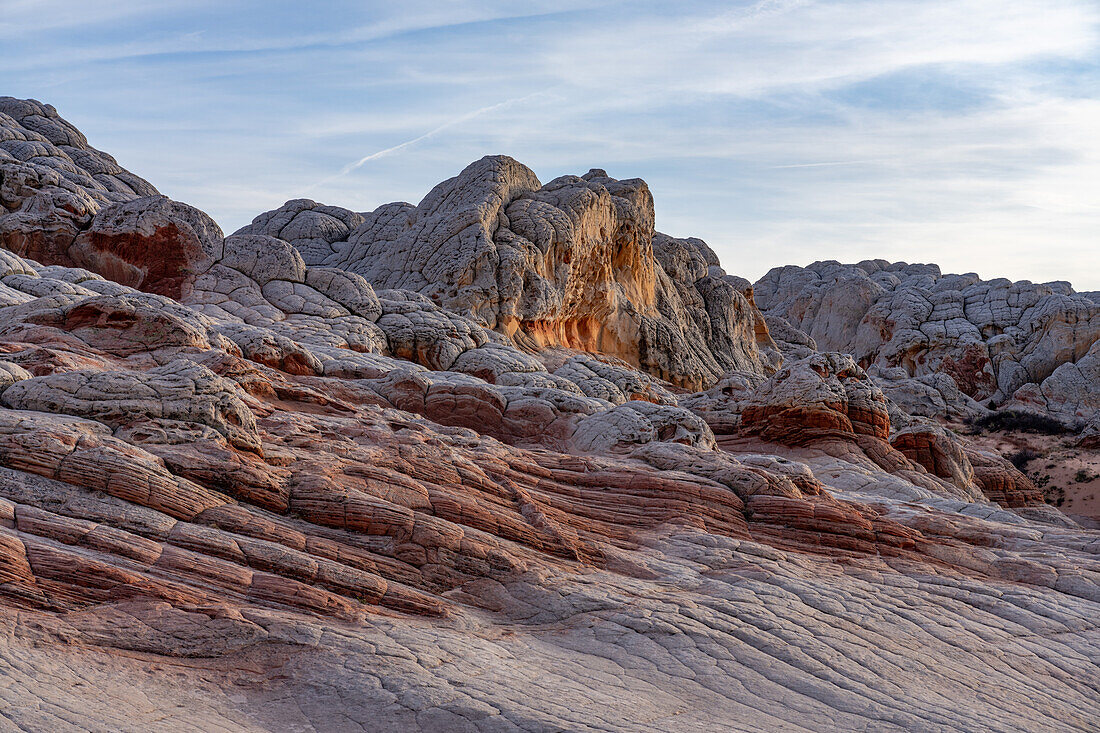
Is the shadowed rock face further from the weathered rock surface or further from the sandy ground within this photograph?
the weathered rock surface

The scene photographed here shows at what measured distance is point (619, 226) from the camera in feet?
174

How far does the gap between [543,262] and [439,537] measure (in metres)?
33.2

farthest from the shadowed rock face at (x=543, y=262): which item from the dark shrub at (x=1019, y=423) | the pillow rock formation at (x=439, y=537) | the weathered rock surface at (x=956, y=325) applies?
the weathered rock surface at (x=956, y=325)

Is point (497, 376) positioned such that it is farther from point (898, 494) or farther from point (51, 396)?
point (51, 396)

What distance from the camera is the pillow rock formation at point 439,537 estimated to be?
9125 mm

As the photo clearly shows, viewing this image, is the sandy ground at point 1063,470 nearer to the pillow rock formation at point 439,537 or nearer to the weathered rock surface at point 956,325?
the pillow rock formation at point 439,537

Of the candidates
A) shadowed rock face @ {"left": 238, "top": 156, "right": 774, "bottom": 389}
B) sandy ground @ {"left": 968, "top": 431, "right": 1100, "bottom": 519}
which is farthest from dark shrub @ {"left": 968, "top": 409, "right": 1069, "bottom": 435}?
shadowed rock face @ {"left": 238, "top": 156, "right": 774, "bottom": 389}

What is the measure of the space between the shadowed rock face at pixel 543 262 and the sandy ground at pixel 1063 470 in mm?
17307

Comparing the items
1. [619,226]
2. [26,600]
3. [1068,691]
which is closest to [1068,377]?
[619,226]

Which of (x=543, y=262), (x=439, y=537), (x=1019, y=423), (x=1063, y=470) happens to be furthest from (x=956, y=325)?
(x=439, y=537)

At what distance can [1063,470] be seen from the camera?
138 ft

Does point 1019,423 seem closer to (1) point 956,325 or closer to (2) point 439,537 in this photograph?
(1) point 956,325

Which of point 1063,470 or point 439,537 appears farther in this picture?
point 1063,470

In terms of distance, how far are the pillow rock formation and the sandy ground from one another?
651 cm
